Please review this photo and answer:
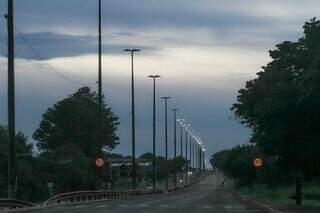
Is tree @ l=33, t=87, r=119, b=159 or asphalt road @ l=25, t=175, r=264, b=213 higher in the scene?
tree @ l=33, t=87, r=119, b=159

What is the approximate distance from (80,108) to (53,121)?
5739mm

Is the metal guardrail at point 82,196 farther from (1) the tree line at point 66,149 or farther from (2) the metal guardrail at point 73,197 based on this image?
(1) the tree line at point 66,149

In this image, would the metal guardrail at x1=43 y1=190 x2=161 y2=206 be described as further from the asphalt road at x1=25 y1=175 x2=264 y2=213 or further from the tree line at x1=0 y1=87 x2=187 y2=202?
the tree line at x1=0 y1=87 x2=187 y2=202

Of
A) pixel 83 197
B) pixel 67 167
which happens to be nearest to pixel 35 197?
pixel 67 167

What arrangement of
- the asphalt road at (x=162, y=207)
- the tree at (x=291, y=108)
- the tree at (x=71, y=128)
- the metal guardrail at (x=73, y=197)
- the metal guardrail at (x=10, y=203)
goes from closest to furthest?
the tree at (x=291, y=108) < the metal guardrail at (x=10, y=203) < the asphalt road at (x=162, y=207) < the metal guardrail at (x=73, y=197) < the tree at (x=71, y=128)

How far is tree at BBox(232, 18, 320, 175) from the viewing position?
36.7 metres

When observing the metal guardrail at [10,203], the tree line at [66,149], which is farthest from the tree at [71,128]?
the metal guardrail at [10,203]

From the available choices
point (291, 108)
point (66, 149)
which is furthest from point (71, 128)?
point (291, 108)

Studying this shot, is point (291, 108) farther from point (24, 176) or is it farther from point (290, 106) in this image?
point (24, 176)

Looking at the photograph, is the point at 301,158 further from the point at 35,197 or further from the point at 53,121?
the point at 53,121

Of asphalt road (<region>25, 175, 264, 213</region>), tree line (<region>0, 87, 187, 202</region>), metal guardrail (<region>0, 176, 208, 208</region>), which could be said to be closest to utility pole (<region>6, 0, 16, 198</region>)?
metal guardrail (<region>0, 176, 208, 208</region>)

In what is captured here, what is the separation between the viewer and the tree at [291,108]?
36.7 metres

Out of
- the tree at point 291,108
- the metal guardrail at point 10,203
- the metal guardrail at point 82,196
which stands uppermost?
the tree at point 291,108

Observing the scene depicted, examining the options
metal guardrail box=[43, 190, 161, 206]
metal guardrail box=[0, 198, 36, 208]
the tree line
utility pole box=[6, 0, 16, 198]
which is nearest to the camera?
metal guardrail box=[0, 198, 36, 208]
